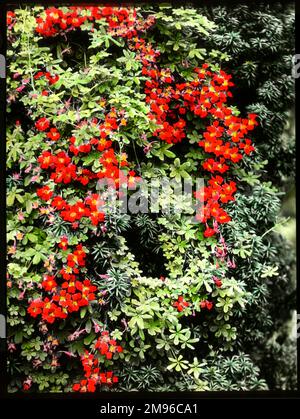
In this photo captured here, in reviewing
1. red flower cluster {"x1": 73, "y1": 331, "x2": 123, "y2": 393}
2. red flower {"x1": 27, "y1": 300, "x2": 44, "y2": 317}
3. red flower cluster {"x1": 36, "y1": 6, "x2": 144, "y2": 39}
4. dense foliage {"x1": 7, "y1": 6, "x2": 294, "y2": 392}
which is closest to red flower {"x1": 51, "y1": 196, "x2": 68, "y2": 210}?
dense foliage {"x1": 7, "y1": 6, "x2": 294, "y2": 392}

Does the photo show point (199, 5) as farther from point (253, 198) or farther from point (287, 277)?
point (287, 277)

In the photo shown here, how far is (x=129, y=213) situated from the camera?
2527 mm

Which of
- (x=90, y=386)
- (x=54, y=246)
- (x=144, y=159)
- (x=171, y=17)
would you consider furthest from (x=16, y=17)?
(x=90, y=386)

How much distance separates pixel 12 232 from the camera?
2520 mm

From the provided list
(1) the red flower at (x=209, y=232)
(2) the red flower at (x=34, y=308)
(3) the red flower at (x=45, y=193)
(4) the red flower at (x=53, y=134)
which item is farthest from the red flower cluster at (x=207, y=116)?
(2) the red flower at (x=34, y=308)

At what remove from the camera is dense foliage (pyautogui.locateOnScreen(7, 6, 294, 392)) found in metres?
2.50

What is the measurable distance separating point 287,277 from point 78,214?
52.8 inches

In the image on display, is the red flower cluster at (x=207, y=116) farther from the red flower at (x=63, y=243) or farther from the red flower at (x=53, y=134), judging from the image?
the red flower at (x=63, y=243)

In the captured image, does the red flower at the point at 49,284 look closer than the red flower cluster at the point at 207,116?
Yes

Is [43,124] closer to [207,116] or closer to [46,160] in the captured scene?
[46,160]

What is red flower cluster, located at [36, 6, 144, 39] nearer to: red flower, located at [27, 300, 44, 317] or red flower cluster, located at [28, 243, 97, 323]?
red flower cluster, located at [28, 243, 97, 323]

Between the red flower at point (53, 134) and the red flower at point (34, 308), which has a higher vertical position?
the red flower at point (53, 134)

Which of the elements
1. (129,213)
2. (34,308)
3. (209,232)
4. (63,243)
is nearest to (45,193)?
(63,243)

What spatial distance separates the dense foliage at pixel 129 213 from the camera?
2500 millimetres
